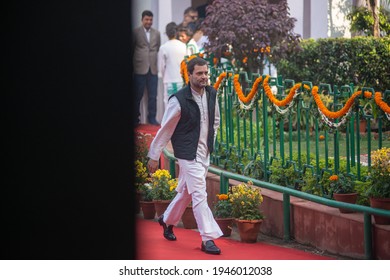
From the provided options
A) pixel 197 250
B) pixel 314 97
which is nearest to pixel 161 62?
pixel 314 97

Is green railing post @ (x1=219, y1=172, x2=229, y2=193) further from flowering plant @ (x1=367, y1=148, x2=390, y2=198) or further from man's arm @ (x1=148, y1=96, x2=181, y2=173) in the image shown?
flowering plant @ (x1=367, y1=148, x2=390, y2=198)

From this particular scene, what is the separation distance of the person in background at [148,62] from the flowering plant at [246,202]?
5.71 metres

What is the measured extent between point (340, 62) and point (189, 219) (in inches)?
202

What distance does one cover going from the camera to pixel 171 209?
800cm

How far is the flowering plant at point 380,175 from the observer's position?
297 inches

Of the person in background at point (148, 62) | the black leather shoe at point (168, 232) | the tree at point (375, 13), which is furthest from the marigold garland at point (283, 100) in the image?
the person in background at point (148, 62)

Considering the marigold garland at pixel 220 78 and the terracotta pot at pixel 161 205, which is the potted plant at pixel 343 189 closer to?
the terracotta pot at pixel 161 205

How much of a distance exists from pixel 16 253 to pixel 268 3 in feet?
23.1

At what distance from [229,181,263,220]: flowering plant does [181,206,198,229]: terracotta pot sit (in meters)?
0.63

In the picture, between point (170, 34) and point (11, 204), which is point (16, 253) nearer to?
point (11, 204)

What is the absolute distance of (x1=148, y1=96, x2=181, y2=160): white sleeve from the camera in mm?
7648

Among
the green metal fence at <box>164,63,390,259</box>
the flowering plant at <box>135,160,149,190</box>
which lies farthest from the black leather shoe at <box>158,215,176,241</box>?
the flowering plant at <box>135,160,149,190</box>

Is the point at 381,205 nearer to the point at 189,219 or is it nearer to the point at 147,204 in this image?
the point at 189,219
